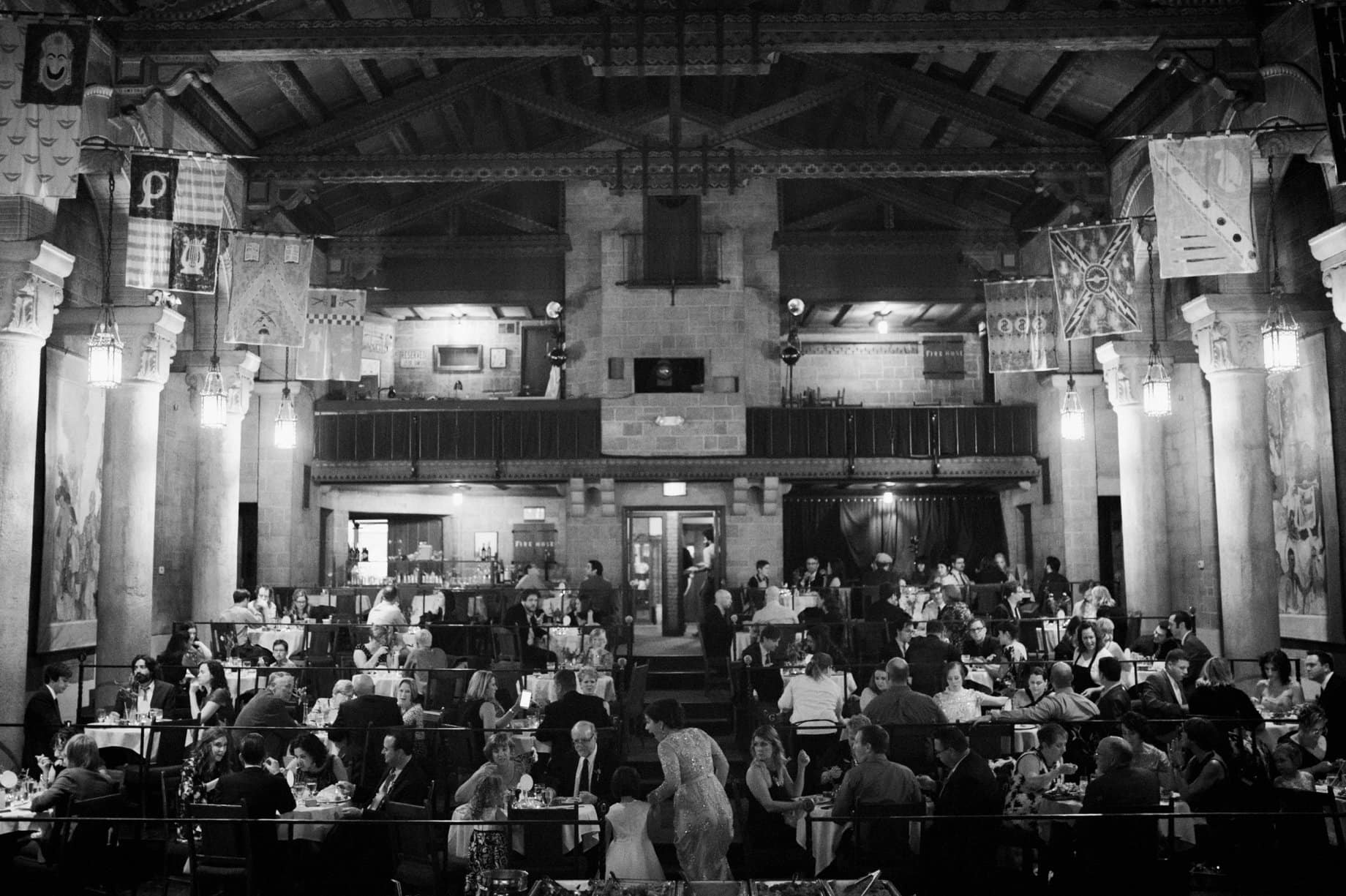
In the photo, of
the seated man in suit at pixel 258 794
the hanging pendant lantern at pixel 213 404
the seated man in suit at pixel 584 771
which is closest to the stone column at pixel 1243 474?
the seated man in suit at pixel 584 771

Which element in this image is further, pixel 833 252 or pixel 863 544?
pixel 863 544

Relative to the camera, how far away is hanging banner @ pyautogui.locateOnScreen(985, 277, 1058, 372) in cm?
1708

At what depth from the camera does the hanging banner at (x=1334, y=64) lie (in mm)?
8773

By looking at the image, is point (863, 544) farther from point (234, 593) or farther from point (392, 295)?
point (234, 593)

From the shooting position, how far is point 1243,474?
12.6 meters

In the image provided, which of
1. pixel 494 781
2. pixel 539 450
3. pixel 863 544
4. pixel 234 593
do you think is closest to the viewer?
pixel 494 781

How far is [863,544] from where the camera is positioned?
79.7ft

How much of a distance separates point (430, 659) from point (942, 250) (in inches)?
509

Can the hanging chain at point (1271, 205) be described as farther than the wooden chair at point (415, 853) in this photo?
Yes

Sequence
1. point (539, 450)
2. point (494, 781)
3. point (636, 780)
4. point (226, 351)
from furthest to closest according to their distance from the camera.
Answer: point (539, 450) → point (226, 351) → point (494, 781) → point (636, 780)

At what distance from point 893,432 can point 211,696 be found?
45.2ft

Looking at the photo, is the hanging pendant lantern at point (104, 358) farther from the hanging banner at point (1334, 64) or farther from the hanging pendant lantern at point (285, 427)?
the hanging banner at point (1334, 64)

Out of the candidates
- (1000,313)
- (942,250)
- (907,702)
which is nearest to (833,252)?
(942,250)

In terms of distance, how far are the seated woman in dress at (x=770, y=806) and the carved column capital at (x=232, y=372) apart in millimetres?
11317
